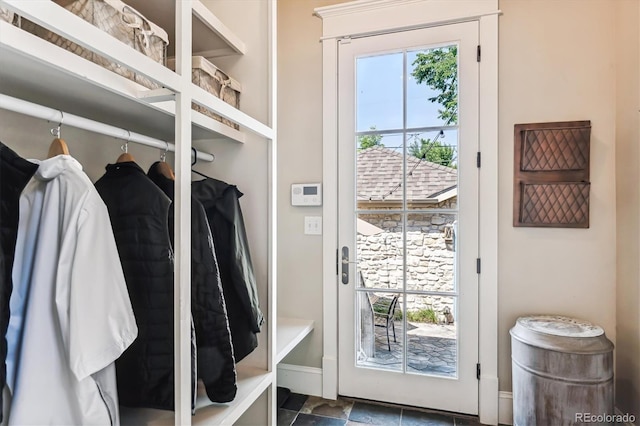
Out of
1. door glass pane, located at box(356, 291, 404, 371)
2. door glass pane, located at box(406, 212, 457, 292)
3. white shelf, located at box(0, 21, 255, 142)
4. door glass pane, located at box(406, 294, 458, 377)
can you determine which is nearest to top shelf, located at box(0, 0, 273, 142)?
white shelf, located at box(0, 21, 255, 142)

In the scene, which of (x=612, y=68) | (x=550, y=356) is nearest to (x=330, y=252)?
(x=550, y=356)

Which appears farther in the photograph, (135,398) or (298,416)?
(298,416)

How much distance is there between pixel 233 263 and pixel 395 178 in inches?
49.8

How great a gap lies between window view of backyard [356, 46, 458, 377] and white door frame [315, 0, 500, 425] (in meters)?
0.16

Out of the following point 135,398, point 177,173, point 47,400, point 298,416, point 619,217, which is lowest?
point 298,416

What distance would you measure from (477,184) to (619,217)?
724 millimetres

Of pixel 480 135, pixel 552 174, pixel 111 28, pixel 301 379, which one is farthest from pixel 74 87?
pixel 552 174

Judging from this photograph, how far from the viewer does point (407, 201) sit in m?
2.21

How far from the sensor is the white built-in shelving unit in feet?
2.49

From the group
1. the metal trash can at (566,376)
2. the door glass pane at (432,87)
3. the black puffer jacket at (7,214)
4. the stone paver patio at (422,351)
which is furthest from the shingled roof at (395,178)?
the black puffer jacket at (7,214)

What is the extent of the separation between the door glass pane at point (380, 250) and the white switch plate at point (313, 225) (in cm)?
26

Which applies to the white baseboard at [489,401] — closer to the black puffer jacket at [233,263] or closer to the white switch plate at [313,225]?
the white switch plate at [313,225]

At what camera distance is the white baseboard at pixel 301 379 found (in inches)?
92.2

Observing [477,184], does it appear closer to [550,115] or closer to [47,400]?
[550,115]
